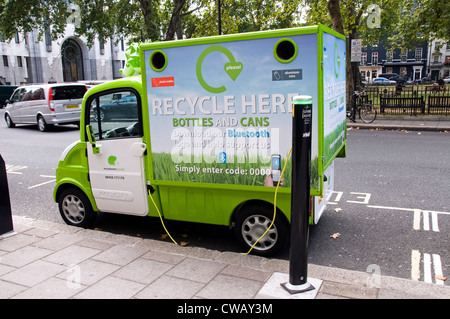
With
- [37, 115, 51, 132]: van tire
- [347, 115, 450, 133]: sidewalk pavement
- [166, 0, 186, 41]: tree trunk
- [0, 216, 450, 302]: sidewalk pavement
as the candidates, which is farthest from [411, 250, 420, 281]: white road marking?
[166, 0, 186, 41]: tree trunk

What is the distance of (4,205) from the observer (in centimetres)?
492

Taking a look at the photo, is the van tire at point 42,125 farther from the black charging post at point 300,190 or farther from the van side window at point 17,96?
the black charging post at point 300,190

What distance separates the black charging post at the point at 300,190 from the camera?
3129 millimetres

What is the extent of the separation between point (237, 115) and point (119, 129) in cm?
Result: 161

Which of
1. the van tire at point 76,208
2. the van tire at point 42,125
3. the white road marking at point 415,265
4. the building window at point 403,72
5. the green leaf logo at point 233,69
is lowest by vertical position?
the white road marking at point 415,265

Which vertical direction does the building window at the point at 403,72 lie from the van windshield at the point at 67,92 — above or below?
above

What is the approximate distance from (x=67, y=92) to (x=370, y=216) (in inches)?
568

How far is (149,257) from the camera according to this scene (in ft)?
13.9

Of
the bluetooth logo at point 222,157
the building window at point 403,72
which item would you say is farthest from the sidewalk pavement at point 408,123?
the building window at point 403,72

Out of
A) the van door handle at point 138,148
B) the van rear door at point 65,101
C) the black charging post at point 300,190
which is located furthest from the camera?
the van rear door at point 65,101

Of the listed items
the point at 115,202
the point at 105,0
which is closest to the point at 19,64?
the point at 105,0

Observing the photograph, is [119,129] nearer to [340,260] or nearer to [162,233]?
[162,233]

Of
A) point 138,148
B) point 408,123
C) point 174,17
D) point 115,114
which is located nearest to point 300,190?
point 138,148

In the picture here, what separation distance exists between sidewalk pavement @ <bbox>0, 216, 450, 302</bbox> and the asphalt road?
0.56m
